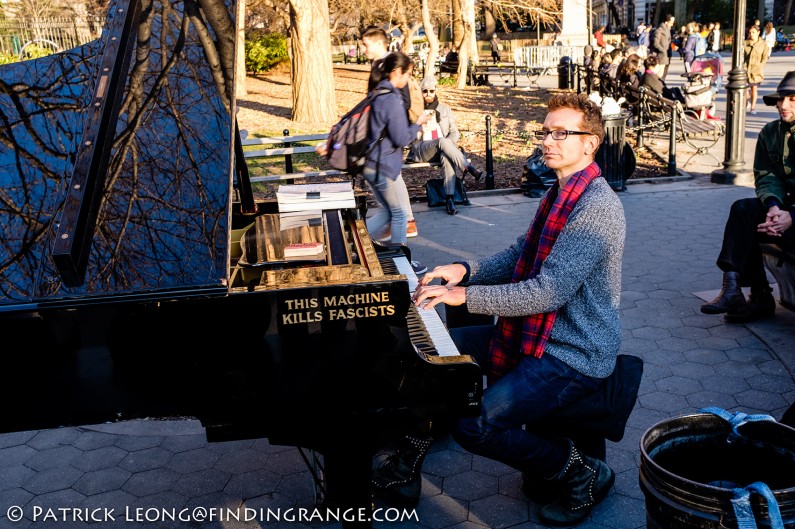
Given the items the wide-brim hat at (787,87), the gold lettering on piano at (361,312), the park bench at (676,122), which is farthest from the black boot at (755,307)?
the park bench at (676,122)

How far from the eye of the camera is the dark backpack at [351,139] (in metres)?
6.63

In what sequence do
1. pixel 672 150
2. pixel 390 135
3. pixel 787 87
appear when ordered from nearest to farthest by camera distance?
pixel 787 87
pixel 390 135
pixel 672 150

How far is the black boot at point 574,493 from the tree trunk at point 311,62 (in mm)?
13657

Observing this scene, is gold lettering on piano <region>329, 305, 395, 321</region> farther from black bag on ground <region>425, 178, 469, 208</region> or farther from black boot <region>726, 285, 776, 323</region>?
black bag on ground <region>425, 178, 469, 208</region>

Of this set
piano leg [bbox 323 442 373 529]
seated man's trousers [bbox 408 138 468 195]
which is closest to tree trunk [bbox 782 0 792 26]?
seated man's trousers [bbox 408 138 468 195]

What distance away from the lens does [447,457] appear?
4.37 meters

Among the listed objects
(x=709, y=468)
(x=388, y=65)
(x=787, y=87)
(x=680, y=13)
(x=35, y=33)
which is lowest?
(x=709, y=468)

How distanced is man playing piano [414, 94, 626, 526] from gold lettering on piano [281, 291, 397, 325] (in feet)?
1.49

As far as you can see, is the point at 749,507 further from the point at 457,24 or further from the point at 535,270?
the point at 457,24

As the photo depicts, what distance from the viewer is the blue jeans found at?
129 inches

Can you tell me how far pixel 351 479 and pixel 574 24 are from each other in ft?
95.6

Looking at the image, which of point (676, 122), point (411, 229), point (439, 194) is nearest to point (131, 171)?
point (411, 229)

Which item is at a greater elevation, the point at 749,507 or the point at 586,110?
the point at 586,110

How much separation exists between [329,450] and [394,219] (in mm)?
4446
